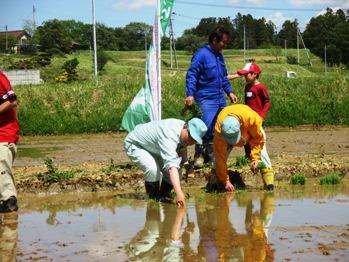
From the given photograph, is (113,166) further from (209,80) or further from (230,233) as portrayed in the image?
(230,233)

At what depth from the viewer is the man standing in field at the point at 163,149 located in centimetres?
627

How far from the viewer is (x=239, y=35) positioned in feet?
348

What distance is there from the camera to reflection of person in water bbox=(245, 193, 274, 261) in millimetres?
4559

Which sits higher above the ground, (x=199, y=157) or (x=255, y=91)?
(x=255, y=91)

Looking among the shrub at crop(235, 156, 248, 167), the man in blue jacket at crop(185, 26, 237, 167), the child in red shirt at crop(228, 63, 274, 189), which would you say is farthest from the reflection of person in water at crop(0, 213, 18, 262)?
the child in red shirt at crop(228, 63, 274, 189)

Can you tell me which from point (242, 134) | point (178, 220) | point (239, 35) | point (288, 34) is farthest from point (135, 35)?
point (178, 220)

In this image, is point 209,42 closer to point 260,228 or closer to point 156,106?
point 156,106

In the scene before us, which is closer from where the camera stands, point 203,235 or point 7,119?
point 203,235

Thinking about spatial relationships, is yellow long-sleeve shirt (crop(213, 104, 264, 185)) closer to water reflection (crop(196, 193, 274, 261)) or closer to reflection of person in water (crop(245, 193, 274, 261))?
water reflection (crop(196, 193, 274, 261))

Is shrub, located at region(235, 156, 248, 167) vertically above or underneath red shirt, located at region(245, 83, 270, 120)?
underneath

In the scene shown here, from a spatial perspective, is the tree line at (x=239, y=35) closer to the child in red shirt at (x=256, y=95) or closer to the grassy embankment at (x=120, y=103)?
the grassy embankment at (x=120, y=103)

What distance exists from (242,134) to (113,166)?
2.30 metres

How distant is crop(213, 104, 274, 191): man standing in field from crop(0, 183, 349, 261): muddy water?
0.34 m

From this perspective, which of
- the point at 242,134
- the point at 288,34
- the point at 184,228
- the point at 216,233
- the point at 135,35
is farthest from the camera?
the point at 288,34
